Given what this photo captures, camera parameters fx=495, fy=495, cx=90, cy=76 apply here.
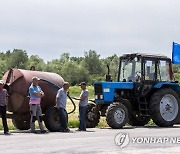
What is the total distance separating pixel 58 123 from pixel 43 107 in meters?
0.90

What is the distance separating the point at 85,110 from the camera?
17953mm

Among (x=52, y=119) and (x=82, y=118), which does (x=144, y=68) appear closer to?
(x=82, y=118)

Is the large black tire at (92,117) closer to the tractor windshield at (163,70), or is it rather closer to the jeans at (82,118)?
the jeans at (82,118)

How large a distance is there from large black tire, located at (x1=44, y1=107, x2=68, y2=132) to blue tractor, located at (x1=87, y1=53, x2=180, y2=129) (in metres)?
1.91

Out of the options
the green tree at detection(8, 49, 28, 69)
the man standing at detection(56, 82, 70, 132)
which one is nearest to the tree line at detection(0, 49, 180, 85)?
the green tree at detection(8, 49, 28, 69)

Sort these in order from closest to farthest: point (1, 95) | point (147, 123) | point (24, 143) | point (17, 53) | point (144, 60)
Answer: point (24, 143), point (1, 95), point (144, 60), point (147, 123), point (17, 53)

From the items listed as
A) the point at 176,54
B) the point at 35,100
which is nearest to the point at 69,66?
the point at 176,54

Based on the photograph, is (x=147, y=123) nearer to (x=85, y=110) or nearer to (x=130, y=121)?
(x=130, y=121)

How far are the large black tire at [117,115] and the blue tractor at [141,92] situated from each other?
0.14 metres

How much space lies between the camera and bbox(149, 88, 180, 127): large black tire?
1889 cm

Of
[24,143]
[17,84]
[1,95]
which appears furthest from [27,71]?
[24,143]

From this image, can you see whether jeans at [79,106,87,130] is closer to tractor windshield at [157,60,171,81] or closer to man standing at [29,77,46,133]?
man standing at [29,77,46,133]

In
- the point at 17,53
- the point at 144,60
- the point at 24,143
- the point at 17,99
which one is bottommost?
the point at 24,143

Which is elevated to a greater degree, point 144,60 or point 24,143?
point 144,60
